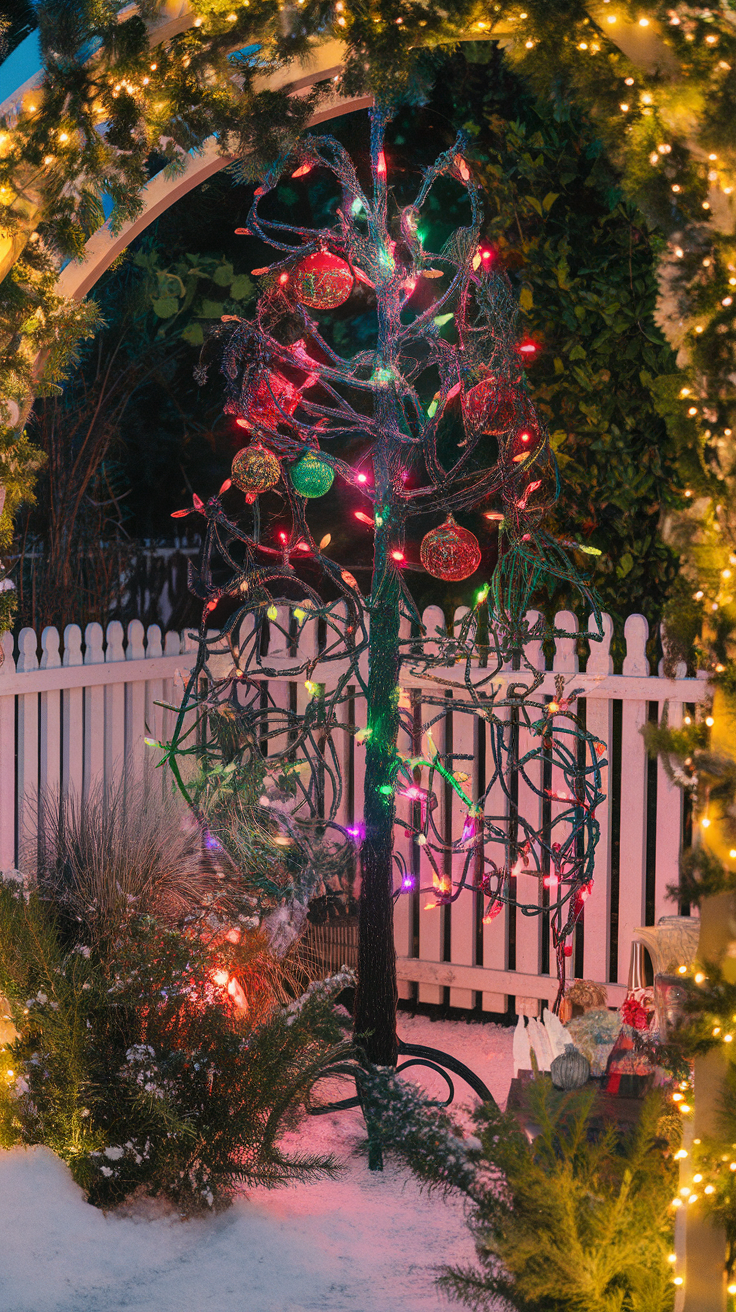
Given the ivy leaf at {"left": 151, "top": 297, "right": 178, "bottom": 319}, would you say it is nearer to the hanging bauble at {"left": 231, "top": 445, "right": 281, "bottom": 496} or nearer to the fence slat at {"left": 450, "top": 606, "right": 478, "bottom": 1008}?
the fence slat at {"left": 450, "top": 606, "right": 478, "bottom": 1008}

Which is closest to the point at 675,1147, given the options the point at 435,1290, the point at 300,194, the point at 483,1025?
the point at 435,1290

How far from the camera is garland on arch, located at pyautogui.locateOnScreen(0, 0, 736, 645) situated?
7.41ft

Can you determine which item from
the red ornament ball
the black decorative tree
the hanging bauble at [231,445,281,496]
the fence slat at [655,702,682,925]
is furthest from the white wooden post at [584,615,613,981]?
the hanging bauble at [231,445,281,496]

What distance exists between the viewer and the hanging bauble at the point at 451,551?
3605 mm

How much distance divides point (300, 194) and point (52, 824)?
4555mm

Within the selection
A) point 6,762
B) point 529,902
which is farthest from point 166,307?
point 529,902

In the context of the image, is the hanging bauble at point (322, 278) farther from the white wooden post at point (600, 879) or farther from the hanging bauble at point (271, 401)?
the white wooden post at point (600, 879)

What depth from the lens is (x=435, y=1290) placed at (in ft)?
9.49

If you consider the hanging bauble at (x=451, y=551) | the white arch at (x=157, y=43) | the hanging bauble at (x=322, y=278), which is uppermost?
the white arch at (x=157, y=43)

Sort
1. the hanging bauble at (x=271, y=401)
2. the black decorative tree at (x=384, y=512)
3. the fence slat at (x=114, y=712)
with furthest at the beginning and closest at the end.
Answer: the fence slat at (x=114, y=712) → the hanging bauble at (x=271, y=401) → the black decorative tree at (x=384, y=512)

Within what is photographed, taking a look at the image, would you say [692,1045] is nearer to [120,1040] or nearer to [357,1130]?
[120,1040]

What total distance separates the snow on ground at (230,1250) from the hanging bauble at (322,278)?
8.46 feet

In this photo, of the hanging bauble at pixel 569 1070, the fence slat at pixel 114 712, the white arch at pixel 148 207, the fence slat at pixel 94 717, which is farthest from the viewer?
the fence slat at pixel 114 712

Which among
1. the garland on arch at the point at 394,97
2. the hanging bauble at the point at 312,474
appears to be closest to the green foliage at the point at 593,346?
the hanging bauble at the point at 312,474
